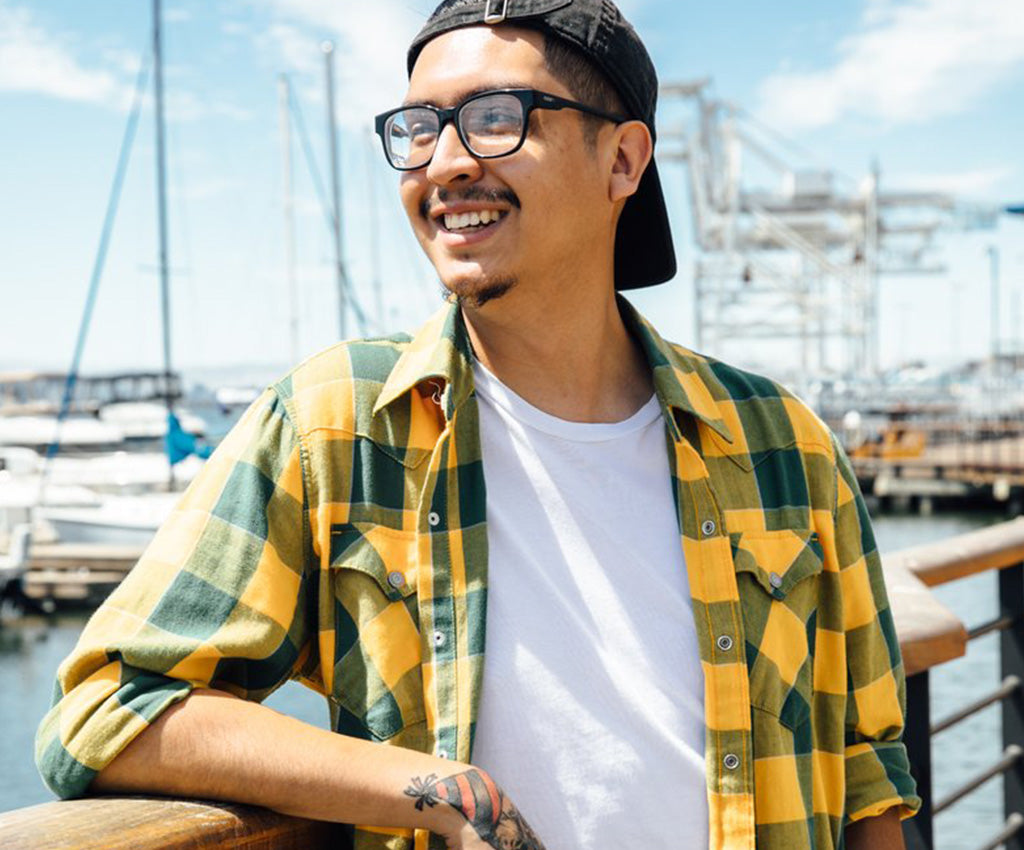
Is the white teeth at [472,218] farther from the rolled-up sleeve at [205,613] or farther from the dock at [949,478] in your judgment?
the dock at [949,478]

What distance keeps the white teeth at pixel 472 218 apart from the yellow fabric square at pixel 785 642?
62 centimetres

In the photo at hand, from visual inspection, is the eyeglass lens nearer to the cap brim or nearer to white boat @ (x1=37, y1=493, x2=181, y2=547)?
the cap brim

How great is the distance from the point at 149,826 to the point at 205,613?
0.73 feet

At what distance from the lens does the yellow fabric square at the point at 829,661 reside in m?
1.59

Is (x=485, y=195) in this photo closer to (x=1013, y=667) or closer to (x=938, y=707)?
(x=1013, y=667)

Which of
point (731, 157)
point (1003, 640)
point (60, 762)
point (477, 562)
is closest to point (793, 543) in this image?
point (477, 562)

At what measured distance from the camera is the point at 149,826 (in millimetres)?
1084

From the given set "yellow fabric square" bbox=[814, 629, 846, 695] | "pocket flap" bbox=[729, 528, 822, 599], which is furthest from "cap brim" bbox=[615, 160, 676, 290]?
"yellow fabric square" bbox=[814, 629, 846, 695]

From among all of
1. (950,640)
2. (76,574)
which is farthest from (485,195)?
(76,574)

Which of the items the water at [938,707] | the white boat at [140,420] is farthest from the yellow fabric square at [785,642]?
the white boat at [140,420]

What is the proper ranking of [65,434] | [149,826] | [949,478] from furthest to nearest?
[65,434] → [949,478] → [149,826]

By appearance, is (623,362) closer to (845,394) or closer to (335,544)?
(335,544)

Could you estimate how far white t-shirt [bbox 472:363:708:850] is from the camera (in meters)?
1.34

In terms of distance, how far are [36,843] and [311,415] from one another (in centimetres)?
53
